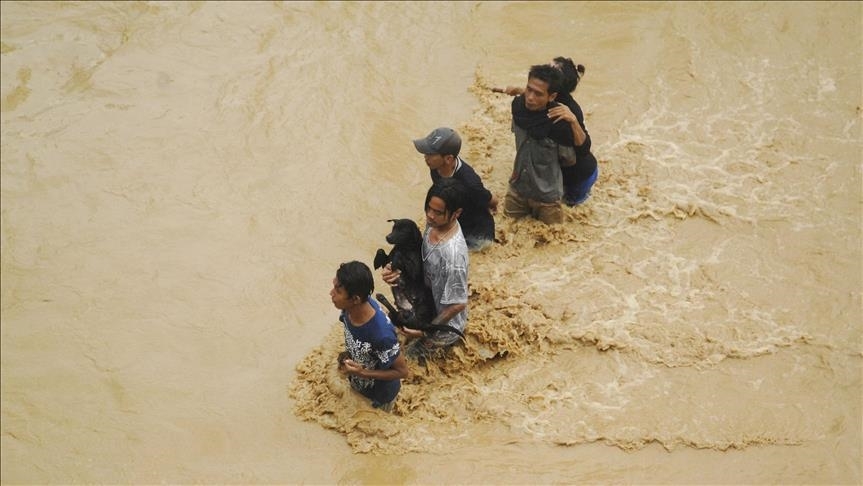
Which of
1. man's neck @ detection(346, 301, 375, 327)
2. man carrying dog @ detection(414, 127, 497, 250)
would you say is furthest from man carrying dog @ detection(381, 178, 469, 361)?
man's neck @ detection(346, 301, 375, 327)

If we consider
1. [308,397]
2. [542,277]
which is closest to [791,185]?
[542,277]

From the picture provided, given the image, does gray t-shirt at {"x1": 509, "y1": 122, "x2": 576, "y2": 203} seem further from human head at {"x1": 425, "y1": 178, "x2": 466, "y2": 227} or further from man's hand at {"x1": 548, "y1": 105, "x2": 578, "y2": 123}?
human head at {"x1": 425, "y1": 178, "x2": 466, "y2": 227}

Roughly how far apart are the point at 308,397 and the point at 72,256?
292cm

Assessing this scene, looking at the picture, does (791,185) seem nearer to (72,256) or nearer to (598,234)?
(598,234)

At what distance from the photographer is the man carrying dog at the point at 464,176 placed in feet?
15.9

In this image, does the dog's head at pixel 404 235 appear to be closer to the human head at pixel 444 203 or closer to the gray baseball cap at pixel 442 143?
the human head at pixel 444 203

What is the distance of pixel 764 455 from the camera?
4465 millimetres

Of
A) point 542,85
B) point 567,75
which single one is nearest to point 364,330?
point 542,85

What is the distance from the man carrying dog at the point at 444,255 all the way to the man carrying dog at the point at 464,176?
22cm

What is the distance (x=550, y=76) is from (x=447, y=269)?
1.57 metres

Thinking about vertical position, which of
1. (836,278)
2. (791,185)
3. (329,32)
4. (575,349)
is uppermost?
(329,32)

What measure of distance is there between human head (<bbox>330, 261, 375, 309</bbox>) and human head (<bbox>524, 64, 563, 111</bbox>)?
195 cm

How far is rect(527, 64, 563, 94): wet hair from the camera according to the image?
4.94 m

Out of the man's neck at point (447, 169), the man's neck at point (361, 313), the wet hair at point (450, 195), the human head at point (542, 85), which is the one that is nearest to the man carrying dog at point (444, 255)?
the wet hair at point (450, 195)
